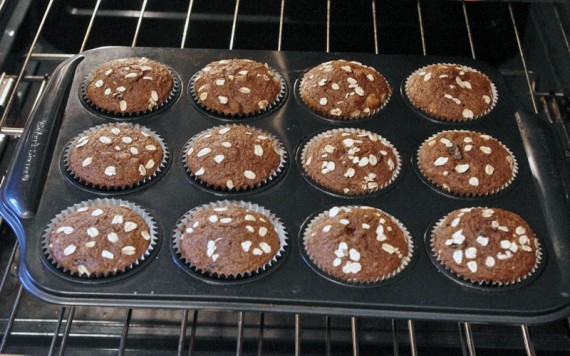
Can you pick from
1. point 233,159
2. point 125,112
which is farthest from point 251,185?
point 125,112

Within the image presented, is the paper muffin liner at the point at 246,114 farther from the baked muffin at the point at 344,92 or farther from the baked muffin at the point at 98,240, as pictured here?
the baked muffin at the point at 98,240

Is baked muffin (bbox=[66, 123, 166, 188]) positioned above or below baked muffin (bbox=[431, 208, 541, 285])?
above

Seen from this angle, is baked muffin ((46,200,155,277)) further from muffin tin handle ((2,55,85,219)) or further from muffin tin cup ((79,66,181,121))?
muffin tin cup ((79,66,181,121))

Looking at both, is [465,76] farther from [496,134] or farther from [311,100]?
[311,100]

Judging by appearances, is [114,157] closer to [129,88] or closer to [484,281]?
[129,88]

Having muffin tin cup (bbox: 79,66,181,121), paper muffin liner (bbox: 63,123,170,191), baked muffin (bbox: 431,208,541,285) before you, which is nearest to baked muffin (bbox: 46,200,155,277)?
paper muffin liner (bbox: 63,123,170,191)

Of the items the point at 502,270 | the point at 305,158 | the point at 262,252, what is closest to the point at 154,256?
the point at 262,252
